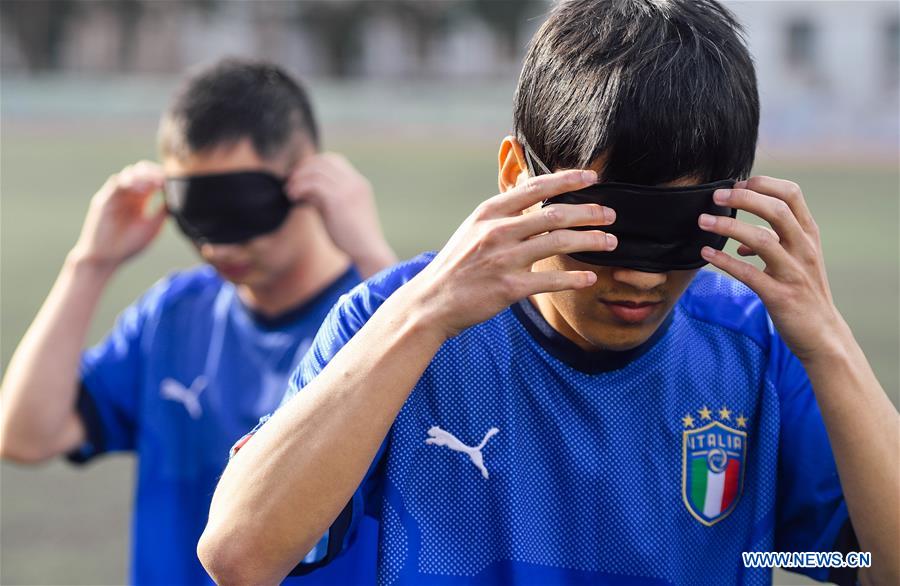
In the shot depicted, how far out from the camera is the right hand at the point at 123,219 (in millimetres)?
3582

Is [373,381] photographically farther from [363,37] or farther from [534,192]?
[363,37]

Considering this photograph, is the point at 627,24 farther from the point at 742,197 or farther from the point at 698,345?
the point at 698,345

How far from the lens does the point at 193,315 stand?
11.9 feet

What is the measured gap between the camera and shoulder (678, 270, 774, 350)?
2.26 metres

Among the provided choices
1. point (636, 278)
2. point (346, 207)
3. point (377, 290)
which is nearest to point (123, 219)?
point (346, 207)

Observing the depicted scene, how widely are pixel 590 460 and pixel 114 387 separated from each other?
6.31 feet

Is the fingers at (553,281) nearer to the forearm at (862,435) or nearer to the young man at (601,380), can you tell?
the young man at (601,380)

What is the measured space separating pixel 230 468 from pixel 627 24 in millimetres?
1043

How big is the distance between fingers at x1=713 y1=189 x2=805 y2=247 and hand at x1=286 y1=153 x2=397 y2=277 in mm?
1622

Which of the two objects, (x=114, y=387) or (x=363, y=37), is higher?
(x=114, y=387)

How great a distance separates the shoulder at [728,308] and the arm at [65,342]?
1895 mm

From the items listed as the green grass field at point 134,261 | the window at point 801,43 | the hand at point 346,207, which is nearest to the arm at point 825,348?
the hand at point 346,207

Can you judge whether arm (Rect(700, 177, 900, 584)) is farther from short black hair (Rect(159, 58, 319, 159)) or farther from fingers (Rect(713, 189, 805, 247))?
short black hair (Rect(159, 58, 319, 159))

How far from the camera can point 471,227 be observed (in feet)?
6.16
